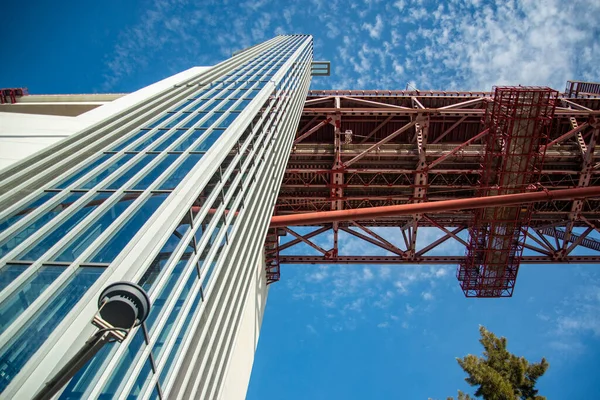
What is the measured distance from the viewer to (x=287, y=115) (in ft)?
63.4

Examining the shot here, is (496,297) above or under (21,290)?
above

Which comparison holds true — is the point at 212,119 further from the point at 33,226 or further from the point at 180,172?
the point at 33,226

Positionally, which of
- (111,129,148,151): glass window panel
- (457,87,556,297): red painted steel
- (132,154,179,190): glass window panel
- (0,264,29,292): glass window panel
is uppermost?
(457,87,556,297): red painted steel

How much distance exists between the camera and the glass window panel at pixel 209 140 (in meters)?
11.9

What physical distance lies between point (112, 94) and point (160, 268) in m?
20.3

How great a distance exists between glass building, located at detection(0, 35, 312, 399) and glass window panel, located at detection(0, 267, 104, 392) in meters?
0.01

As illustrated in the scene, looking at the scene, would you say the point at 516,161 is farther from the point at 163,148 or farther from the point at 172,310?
the point at 172,310

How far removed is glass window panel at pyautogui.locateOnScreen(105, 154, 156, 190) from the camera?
936 centimetres

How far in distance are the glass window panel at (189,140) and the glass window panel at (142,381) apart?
6.34 m

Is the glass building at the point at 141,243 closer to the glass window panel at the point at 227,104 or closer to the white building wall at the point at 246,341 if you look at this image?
the glass window panel at the point at 227,104

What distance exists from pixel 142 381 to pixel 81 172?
5113 mm

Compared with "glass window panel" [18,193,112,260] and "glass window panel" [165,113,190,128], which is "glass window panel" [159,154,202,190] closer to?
"glass window panel" [18,193,112,260]

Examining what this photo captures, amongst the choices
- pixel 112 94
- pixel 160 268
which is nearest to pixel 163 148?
pixel 160 268

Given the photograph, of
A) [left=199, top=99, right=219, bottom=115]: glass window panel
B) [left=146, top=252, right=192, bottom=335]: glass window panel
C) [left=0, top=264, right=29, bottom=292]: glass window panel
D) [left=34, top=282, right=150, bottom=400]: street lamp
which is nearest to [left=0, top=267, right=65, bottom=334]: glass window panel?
[left=0, top=264, right=29, bottom=292]: glass window panel
